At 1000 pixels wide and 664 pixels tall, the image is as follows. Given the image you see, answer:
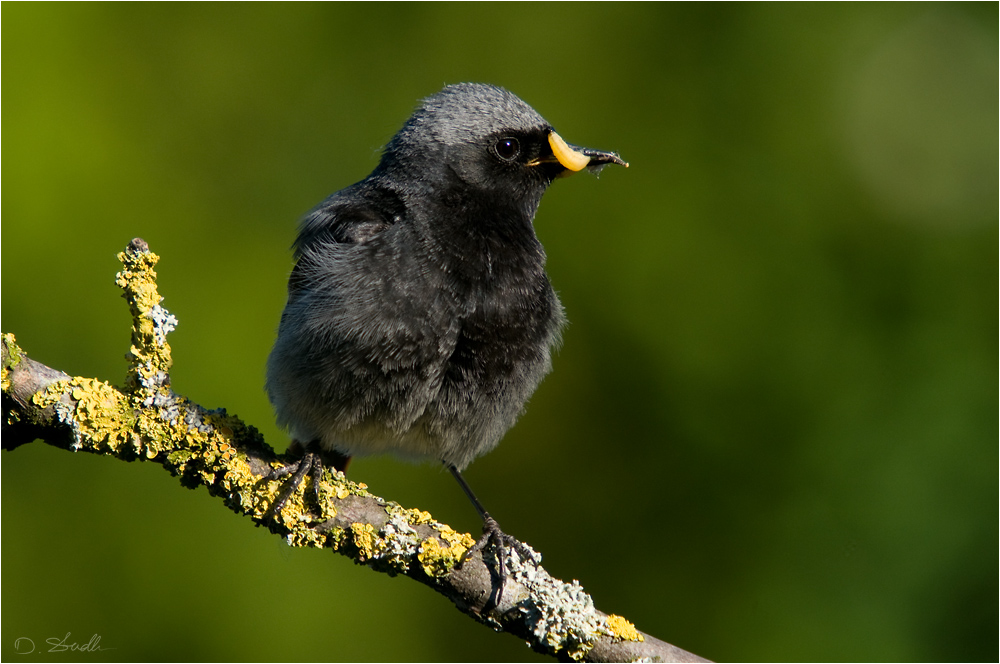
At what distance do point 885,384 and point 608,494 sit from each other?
1527 millimetres

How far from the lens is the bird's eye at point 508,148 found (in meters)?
3.80

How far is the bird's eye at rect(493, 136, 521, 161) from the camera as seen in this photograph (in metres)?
3.80

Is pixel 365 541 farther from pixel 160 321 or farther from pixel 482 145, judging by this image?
pixel 482 145

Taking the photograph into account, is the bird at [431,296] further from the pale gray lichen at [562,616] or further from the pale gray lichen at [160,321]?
the pale gray lichen at [160,321]

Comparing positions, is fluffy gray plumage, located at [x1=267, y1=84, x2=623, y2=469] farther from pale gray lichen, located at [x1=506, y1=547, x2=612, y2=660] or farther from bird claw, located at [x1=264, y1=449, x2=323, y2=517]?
pale gray lichen, located at [x1=506, y1=547, x2=612, y2=660]

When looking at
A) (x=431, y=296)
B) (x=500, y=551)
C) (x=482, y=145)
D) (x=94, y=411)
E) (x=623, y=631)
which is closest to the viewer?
(x=94, y=411)

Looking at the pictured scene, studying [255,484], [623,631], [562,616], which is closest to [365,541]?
[255,484]

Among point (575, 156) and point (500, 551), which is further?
point (575, 156)

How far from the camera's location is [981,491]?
4.31m

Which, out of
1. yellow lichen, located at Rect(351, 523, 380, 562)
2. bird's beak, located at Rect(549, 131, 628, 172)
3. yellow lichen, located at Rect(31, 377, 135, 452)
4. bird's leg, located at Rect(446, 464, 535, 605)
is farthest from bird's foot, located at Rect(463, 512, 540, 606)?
bird's beak, located at Rect(549, 131, 628, 172)

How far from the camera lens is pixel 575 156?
386 cm

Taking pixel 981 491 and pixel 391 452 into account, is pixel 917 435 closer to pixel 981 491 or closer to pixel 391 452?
pixel 981 491

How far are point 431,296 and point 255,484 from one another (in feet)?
3.05

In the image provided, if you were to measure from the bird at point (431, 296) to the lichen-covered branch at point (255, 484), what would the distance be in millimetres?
178
